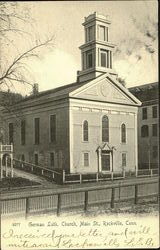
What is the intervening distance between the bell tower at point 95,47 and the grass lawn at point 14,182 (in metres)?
1.29

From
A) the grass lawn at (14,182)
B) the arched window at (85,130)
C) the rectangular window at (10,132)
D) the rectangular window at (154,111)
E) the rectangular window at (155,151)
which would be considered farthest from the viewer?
the rectangular window at (155,151)

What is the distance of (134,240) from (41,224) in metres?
0.92

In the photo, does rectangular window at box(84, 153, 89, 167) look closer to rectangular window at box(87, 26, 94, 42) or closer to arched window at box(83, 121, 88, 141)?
arched window at box(83, 121, 88, 141)

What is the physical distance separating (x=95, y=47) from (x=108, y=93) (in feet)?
2.02

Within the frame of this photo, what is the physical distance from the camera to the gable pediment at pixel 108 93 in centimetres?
472

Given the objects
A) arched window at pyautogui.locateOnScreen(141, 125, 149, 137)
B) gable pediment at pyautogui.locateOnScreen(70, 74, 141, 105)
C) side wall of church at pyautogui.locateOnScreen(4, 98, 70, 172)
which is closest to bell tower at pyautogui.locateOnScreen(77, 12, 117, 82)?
gable pediment at pyautogui.locateOnScreen(70, 74, 141, 105)

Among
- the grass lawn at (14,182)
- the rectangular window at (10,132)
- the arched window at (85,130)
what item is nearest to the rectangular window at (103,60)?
the arched window at (85,130)

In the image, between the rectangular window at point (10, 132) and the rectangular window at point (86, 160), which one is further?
the rectangular window at point (86, 160)

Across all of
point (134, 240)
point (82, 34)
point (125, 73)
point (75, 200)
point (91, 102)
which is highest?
point (82, 34)

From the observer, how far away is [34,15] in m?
3.94

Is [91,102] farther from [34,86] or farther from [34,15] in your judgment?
[34,15]

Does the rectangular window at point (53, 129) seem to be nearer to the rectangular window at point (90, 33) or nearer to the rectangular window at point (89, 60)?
the rectangular window at point (89, 60)

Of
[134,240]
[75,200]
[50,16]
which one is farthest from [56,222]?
[50,16]

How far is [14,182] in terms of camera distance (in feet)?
13.2
